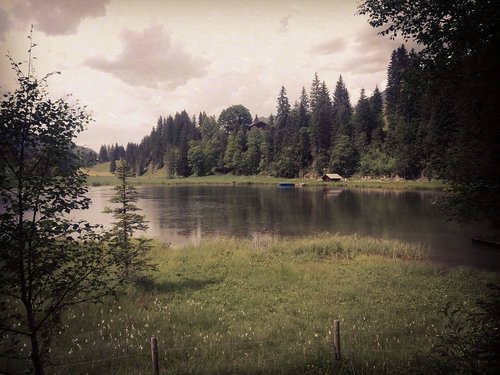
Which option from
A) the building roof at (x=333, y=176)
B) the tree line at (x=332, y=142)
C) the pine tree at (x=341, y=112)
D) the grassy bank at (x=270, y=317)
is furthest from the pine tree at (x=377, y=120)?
the grassy bank at (x=270, y=317)

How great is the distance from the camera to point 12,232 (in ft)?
18.2

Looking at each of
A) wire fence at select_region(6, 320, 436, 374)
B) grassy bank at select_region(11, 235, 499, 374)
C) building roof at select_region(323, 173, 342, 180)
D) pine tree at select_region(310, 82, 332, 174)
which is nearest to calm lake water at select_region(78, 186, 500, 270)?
grassy bank at select_region(11, 235, 499, 374)

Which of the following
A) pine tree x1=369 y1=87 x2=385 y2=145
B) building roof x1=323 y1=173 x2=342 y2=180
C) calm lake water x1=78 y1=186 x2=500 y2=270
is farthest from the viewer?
pine tree x1=369 y1=87 x2=385 y2=145

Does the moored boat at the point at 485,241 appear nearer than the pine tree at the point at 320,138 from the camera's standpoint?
Yes

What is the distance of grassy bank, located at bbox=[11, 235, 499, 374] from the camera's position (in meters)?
8.84

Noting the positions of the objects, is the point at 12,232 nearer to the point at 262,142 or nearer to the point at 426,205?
the point at 426,205

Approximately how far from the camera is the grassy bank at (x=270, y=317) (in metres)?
8.84

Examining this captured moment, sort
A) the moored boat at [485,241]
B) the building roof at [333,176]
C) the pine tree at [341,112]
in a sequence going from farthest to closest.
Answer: the pine tree at [341,112]
the building roof at [333,176]
the moored boat at [485,241]

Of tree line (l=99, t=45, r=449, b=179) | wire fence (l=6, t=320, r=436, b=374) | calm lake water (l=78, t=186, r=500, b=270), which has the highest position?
tree line (l=99, t=45, r=449, b=179)

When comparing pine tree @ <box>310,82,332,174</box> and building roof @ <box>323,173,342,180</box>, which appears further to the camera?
pine tree @ <box>310,82,332,174</box>

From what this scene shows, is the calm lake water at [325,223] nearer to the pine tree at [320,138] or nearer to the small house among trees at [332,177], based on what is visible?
the small house among trees at [332,177]

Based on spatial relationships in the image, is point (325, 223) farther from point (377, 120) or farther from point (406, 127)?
point (377, 120)

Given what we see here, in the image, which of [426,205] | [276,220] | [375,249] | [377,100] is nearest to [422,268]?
[375,249]

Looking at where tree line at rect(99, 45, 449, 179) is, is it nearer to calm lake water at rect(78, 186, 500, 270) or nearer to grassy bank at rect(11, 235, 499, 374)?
calm lake water at rect(78, 186, 500, 270)
